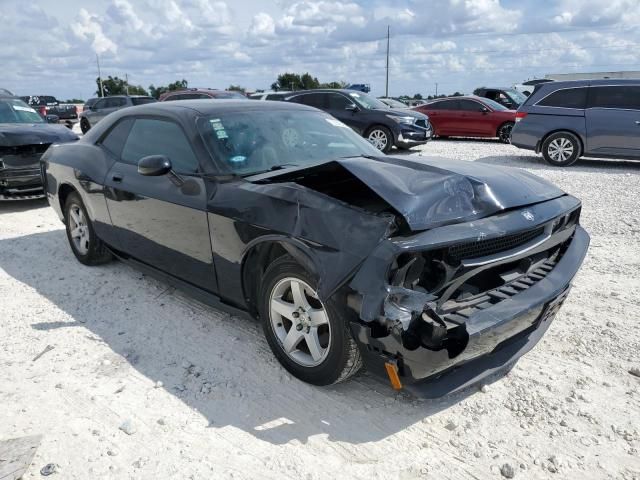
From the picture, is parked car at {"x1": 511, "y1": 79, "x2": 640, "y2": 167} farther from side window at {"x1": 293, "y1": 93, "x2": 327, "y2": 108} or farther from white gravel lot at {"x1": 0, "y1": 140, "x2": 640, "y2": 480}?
white gravel lot at {"x1": 0, "y1": 140, "x2": 640, "y2": 480}

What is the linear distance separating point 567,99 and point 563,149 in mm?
1037

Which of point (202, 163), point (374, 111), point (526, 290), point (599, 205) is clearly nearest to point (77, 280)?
point (202, 163)

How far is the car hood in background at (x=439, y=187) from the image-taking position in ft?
8.69

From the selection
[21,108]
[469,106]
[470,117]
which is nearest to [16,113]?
[21,108]

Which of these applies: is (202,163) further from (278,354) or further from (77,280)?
(77,280)

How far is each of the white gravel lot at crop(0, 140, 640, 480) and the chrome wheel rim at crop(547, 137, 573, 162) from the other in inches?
285

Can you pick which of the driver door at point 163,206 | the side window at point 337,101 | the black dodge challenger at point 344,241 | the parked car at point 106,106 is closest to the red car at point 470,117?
the side window at point 337,101

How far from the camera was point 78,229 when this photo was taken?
529 centimetres

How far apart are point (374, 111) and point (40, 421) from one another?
1156 cm

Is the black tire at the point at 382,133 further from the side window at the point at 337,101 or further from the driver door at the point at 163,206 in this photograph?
the driver door at the point at 163,206

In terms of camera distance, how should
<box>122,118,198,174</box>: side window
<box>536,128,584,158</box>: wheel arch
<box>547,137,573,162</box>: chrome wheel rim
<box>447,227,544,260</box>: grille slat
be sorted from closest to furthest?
<box>447,227,544,260</box>: grille slat, <box>122,118,198,174</box>: side window, <box>536,128,584,158</box>: wheel arch, <box>547,137,573,162</box>: chrome wheel rim

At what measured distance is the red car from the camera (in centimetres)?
1554

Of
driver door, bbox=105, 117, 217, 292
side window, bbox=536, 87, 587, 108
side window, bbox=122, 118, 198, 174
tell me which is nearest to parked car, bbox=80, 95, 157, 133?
side window, bbox=536, 87, 587, 108

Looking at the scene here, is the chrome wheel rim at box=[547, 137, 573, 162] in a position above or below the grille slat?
below
